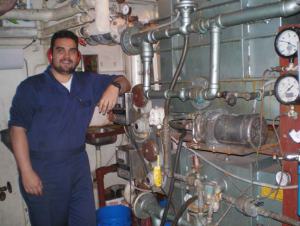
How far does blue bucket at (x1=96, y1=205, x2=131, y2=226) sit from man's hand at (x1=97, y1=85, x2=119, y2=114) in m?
1.08

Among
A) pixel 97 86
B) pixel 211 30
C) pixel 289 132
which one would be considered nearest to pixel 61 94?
pixel 97 86

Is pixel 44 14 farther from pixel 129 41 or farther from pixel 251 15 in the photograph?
pixel 251 15

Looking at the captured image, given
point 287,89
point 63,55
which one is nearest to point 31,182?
point 63,55

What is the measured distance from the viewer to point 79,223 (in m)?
2.27

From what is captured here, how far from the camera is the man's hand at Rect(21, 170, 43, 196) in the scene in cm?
199

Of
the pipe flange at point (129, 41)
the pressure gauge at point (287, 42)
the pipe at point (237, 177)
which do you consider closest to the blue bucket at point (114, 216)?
the pipe at point (237, 177)

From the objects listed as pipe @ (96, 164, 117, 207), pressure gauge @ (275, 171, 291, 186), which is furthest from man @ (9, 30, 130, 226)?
pressure gauge @ (275, 171, 291, 186)

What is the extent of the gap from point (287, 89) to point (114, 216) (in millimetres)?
1916

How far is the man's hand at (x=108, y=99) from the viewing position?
6.69 ft

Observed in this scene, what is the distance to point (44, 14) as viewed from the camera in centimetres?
250

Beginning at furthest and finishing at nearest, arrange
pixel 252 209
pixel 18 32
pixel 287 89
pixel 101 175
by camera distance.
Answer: pixel 101 175, pixel 18 32, pixel 252 209, pixel 287 89

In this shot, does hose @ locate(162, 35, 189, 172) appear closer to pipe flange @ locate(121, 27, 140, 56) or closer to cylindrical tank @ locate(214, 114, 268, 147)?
cylindrical tank @ locate(214, 114, 268, 147)

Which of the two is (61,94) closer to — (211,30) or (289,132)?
(211,30)

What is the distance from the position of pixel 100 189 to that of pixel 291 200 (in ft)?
6.23
